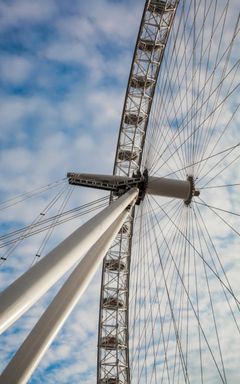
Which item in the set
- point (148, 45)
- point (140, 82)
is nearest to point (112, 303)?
point (140, 82)

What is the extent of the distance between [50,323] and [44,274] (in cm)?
173

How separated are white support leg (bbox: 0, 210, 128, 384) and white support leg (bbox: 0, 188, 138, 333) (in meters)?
1.10

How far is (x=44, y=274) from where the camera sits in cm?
684

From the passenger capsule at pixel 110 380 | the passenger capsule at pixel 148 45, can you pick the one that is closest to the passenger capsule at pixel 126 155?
the passenger capsule at pixel 148 45

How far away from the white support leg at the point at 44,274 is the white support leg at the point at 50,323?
110cm

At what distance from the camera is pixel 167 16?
21.8 metres

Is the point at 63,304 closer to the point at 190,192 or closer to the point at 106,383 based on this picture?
the point at 190,192

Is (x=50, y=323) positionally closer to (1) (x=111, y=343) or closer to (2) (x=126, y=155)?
(2) (x=126, y=155)

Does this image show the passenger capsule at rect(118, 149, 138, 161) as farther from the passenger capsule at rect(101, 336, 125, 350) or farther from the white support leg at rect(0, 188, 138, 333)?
the white support leg at rect(0, 188, 138, 333)

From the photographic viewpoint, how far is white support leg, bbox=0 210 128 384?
681 centimetres

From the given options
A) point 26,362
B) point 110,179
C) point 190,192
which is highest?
point 110,179

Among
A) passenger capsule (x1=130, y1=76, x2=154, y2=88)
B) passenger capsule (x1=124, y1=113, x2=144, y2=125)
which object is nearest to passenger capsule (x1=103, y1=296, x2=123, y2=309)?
passenger capsule (x1=124, y1=113, x2=144, y2=125)

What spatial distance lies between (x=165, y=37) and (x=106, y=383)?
2470 centimetres

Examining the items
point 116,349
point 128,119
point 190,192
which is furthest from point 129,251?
point 190,192
